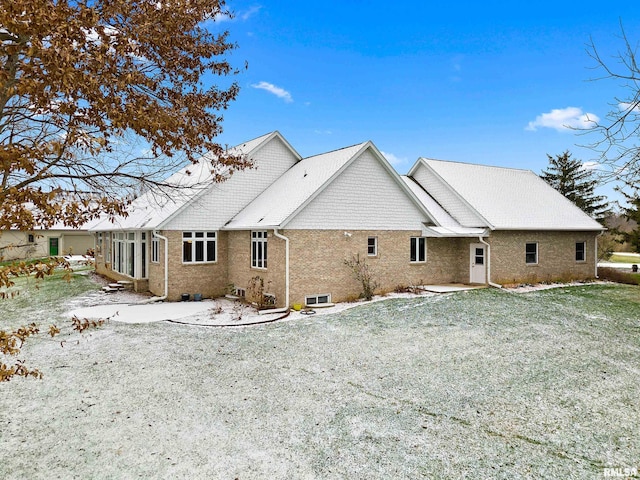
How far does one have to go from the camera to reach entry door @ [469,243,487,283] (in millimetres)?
19969

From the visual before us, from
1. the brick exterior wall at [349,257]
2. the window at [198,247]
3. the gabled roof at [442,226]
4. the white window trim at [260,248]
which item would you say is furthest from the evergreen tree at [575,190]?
the window at [198,247]

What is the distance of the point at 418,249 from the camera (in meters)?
19.4

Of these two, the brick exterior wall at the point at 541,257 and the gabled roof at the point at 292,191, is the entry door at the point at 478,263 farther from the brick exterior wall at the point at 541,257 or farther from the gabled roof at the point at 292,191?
the gabled roof at the point at 292,191

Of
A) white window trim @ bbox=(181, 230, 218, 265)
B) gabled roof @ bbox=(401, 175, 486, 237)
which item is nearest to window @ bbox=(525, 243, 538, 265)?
gabled roof @ bbox=(401, 175, 486, 237)

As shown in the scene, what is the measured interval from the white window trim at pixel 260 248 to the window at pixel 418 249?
713cm

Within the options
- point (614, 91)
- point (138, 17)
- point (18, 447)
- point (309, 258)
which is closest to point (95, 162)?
point (138, 17)

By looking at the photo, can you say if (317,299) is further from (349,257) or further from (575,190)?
(575,190)

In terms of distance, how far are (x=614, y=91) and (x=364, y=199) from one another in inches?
461

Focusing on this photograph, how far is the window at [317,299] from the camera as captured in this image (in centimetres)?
1593

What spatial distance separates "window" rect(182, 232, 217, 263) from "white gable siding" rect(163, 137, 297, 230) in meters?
0.38

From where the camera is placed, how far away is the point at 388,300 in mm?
16359

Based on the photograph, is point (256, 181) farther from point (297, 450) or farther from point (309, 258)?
point (297, 450)

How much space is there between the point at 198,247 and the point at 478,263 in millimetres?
13614

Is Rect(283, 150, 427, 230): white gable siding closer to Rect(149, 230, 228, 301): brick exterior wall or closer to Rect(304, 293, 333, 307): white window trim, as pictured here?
Rect(304, 293, 333, 307): white window trim
